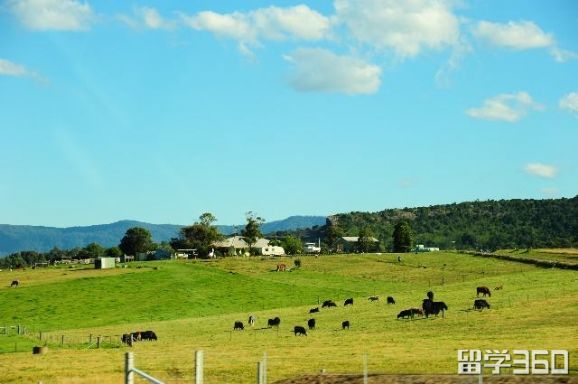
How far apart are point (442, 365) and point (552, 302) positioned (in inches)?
1507

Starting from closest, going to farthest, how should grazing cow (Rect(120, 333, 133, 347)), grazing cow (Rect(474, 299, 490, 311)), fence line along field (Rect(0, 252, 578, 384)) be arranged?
Answer: fence line along field (Rect(0, 252, 578, 384)), grazing cow (Rect(120, 333, 133, 347)), grazing cow (Rect(474, 299, 490, 311))

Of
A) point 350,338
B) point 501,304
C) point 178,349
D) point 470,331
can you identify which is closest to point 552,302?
point 501,304

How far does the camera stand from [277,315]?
9319 cm

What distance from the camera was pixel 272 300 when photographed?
11112 centimetres

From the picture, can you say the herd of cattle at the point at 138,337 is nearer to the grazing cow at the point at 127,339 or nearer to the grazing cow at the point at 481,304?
the grazing cow at the point at 127,339

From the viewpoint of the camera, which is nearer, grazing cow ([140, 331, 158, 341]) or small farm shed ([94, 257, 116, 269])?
grazing cow ([140, 331, 158, 341])

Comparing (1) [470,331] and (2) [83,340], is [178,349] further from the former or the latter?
(1) [470,331]

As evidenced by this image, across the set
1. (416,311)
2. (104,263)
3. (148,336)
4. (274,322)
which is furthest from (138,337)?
(104,263)

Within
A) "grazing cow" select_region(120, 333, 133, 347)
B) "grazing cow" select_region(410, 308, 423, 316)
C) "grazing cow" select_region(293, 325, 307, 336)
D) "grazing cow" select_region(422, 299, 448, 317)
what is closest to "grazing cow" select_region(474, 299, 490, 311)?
"grazing cow" select_region(422, 299, 448, 317)

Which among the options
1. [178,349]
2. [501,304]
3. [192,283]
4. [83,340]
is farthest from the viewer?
[192,283]

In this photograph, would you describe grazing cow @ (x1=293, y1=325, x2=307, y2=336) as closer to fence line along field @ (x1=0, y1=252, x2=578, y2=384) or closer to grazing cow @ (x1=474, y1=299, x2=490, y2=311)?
fence line along field @ (x1=0, y1=252, x2=578, y2=384)

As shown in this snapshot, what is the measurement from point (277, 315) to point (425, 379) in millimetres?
57305

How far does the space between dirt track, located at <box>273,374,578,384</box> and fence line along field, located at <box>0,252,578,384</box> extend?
442cm

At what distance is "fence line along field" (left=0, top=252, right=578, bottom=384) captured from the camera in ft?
167
